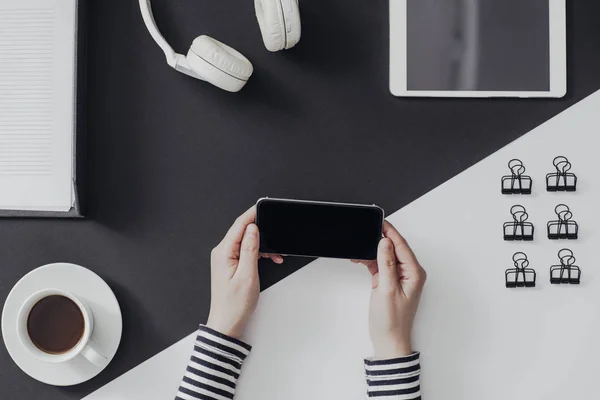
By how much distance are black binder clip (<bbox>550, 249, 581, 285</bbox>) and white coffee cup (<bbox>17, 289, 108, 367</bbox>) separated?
0.60 m

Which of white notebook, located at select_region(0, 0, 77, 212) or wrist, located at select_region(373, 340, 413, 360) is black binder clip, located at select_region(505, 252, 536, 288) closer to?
wrist, located at select_region(373, 340, 413, 360)

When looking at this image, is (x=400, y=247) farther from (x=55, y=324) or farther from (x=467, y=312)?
(x=55, y=324)

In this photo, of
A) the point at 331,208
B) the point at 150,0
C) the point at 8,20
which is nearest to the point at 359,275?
the point at 331,208

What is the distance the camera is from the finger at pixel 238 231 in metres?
0.82

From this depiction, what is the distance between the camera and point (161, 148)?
2.87ft

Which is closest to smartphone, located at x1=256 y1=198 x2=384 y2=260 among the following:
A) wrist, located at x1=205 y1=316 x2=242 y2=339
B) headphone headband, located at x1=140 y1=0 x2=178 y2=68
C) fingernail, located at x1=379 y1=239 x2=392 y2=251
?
fingernail, located at x1=379 y1=239 x2=392 y2=251

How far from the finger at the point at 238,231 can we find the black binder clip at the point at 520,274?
0.35 meters

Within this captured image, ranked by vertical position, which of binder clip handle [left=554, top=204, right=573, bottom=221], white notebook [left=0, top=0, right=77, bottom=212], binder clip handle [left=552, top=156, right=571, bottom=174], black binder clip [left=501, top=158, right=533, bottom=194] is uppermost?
white notebook [left=0, top=0, right=77, bottom=212]

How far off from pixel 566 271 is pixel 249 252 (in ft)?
1.39

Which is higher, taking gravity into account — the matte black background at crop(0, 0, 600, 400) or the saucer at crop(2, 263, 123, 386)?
the matte black background at crop(0, 0, 600, 400)

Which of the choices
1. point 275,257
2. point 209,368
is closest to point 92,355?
point 209,368

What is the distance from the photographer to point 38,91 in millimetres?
847

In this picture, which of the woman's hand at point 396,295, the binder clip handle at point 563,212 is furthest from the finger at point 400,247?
the binder clip handle at point 563,212

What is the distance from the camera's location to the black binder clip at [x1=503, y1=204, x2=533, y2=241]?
2.82 feet
